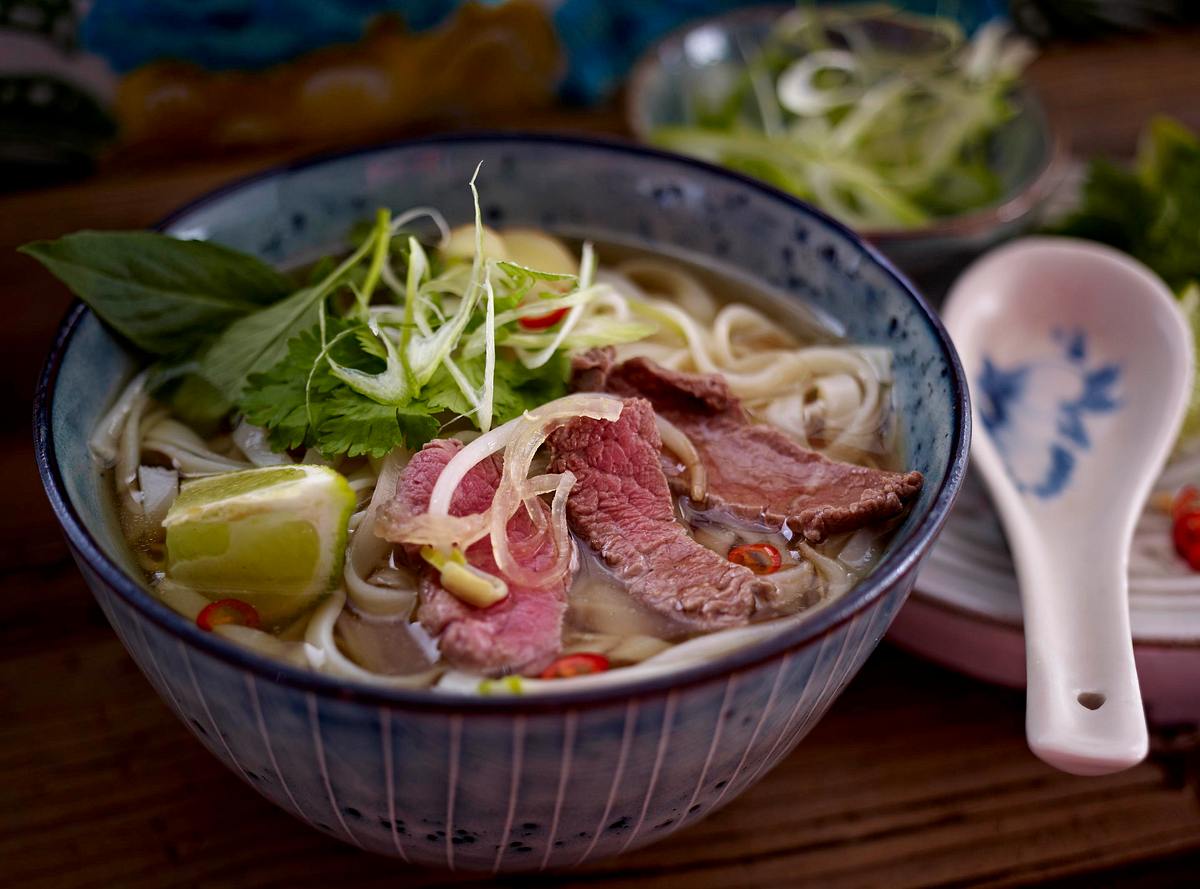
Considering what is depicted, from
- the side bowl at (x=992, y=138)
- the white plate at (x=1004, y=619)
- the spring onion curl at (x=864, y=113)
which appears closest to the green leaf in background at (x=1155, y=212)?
the side bowl at (x=992, y=138)

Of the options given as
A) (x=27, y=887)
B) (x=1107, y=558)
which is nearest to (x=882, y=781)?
(x=1107, y=558)

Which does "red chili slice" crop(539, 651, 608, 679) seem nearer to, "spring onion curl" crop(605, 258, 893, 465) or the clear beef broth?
the clear beef broth

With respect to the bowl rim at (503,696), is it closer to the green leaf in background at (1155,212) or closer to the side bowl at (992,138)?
the side bowl at (992,138)

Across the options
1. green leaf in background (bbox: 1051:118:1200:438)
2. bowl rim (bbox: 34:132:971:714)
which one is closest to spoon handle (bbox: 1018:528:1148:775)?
bowl rim (bbox: 34:132:971:714)

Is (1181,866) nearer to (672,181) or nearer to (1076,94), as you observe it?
(672,181)

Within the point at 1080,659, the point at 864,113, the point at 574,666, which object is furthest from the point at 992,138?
the point at 574,666

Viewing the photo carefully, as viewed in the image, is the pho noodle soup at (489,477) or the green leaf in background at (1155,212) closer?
the pho noodle soup at (489,477)
